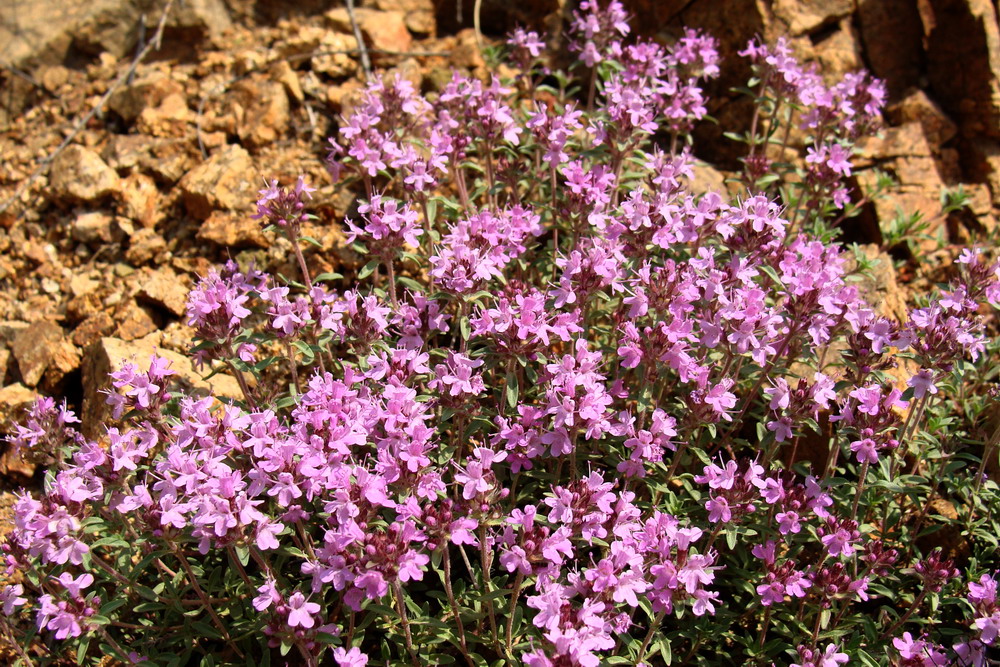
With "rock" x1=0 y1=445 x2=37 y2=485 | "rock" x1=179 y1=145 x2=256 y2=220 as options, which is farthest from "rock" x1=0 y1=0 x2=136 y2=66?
"rock" x1=0 y1=445 x2=37 y2=485

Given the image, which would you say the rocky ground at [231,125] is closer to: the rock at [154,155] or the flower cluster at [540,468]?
the rock at [154,155]

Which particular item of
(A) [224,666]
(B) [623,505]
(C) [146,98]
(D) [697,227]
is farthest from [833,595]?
(C) [146,98]

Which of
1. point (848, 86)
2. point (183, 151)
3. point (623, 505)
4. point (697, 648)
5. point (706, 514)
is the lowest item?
point (697, 648)

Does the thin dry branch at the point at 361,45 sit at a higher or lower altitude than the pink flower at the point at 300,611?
higher

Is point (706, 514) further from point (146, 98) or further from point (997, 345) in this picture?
point (146, 98)

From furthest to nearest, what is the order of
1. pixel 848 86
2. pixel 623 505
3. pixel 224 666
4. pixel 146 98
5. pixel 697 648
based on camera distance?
pixel 146 98 → pixel 848 86 → pixel 697 648 → pixel 224 666 → pixel 623 505

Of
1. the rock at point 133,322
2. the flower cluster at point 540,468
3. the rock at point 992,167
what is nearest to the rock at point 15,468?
the flower cluster at point 540,468

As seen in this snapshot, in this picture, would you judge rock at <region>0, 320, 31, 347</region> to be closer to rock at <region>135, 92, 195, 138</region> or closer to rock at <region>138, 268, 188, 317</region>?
rock at <region>138, 268, 188, 317</region>
